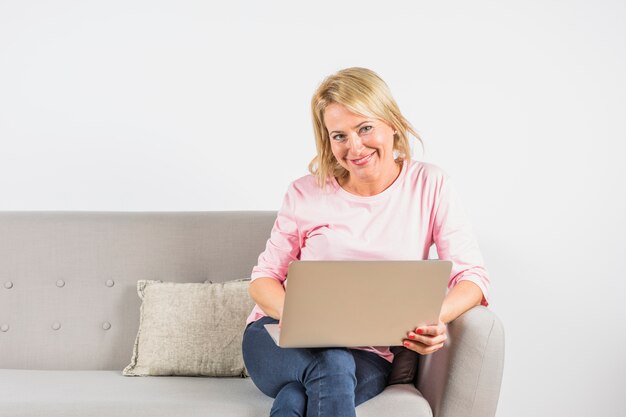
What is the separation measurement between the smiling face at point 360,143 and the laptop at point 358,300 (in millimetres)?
434

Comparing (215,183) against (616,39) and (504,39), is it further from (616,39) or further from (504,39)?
(616,39)

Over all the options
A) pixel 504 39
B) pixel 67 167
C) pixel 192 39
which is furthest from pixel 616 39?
pixel 67 167

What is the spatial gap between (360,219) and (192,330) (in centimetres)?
67

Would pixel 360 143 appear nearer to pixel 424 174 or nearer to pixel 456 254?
pixel 424 174

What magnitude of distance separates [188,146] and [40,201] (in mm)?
572

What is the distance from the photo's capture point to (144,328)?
8.29 ft

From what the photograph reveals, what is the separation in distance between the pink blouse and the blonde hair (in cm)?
7

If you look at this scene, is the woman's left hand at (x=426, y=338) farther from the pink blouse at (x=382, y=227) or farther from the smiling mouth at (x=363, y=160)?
the smiling mouth at (x=363, y=160)

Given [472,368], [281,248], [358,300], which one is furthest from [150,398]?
[472,368]

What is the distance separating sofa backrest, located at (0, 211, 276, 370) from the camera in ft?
8.64

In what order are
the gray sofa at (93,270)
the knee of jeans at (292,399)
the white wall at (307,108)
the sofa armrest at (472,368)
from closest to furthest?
the knee of jeans at (292,399)
the sofa armrest at (472,368)
the gray sofa at (93,270)
the white wall at (307,108)

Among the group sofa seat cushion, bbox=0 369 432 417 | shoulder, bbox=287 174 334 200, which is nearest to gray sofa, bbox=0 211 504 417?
sofa seat cushion, bbox=0 369 432 417

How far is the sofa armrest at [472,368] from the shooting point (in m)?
2.00

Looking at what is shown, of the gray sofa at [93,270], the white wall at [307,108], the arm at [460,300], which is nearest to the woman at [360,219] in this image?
the arm at [460,300]
